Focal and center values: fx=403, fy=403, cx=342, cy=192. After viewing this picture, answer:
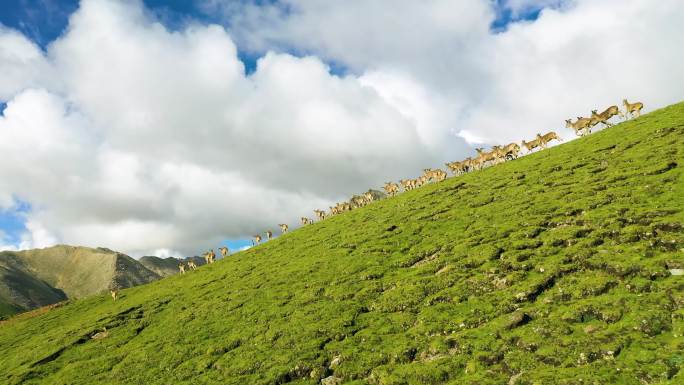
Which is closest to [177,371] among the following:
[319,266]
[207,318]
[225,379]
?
[225,379]

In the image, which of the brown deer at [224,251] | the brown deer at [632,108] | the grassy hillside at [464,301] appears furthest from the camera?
the brown deer at [224,251]

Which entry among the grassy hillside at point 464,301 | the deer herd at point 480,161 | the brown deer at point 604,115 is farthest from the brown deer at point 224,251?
the brown deer at point 604,115

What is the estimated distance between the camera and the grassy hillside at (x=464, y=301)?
16094mm

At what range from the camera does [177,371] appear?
25.7 meters

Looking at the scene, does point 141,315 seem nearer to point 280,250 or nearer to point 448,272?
point 280,250

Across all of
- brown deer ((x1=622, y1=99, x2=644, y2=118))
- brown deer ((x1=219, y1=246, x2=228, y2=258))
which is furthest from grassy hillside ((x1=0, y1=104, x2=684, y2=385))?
brown deer ((x1=219, y1=246, x2=228, y2=258))

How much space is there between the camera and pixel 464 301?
22.6 m

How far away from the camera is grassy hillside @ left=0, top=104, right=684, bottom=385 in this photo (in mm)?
16094

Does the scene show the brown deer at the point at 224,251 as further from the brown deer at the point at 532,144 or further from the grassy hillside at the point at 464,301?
the brown deer at the point at 532,144

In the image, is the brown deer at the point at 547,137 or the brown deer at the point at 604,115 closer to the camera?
the brown deer at the point at 604,115

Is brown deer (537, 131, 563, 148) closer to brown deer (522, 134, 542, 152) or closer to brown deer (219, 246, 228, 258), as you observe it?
brown deer (522, 134, 542, 152)

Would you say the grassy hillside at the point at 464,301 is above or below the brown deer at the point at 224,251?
below

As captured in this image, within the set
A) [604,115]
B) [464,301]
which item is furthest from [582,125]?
[464,301]

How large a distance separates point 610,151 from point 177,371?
42.8 metres
